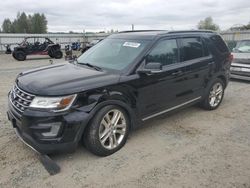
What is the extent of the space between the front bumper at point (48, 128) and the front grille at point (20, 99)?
10 centimetres

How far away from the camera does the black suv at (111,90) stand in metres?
3.12

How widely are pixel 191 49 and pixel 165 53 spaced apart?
827 millimetres

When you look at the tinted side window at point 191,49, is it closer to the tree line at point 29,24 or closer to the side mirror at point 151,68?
the side mirror at point 151,68

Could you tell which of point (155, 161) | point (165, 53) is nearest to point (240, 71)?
point (165, 53)

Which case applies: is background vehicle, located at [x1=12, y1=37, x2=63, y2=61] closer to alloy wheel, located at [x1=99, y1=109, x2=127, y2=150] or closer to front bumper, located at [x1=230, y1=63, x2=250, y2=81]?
front bumper, located at [x1=230, y1=63, x2=250, y2=81]

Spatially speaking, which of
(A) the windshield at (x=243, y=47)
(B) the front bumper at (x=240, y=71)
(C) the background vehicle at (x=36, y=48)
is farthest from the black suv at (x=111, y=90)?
(C) the background vehicle at (x=36, y=48)

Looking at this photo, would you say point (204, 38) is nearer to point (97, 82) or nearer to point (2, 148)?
point (97, 82)

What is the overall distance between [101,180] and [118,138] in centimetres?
84

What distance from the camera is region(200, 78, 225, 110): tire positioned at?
5.46 meters

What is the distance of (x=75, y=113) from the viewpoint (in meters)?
3.16

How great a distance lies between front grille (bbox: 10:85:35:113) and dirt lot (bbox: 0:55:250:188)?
724mm

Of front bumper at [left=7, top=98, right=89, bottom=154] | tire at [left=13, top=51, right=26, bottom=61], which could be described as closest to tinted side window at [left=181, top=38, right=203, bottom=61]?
front bumper at [left=7, top=98, right=89, bottom=154]

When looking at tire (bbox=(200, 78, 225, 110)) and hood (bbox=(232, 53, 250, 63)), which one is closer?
tire (bbox=(200, 78, 225, 110))

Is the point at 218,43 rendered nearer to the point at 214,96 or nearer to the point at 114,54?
the point at 214,96
